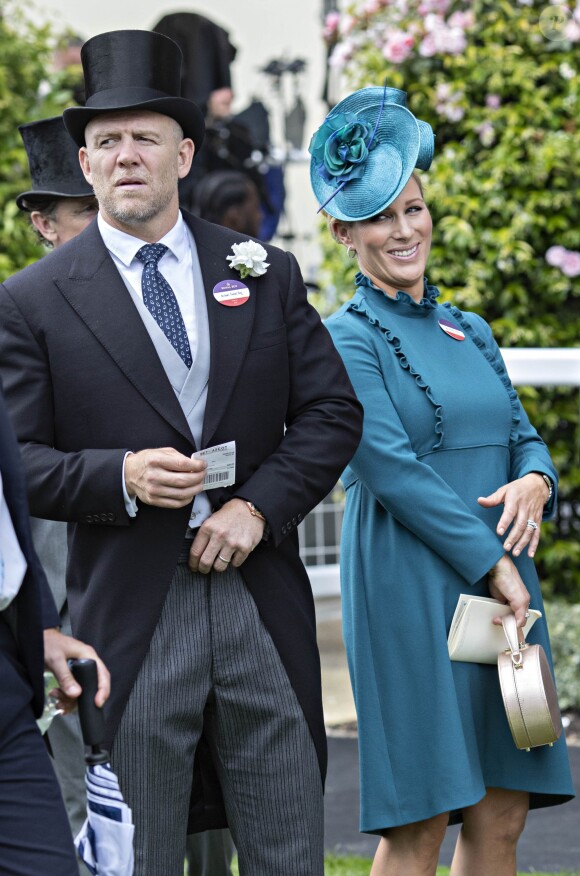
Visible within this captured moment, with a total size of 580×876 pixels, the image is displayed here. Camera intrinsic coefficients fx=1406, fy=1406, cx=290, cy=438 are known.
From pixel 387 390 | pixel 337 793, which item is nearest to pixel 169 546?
pixel 387 390

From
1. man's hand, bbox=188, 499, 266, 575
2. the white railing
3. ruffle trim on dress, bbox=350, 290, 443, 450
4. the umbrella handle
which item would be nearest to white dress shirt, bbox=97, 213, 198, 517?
man's hand, bbox=188, 499, 266, 575

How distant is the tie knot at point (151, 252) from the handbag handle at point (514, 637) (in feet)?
3.92

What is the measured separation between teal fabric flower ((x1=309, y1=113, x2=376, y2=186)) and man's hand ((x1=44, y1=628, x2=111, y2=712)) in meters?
1.49

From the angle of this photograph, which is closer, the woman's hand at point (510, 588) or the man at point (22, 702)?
the man at point (22, 702)

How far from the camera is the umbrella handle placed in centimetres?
269

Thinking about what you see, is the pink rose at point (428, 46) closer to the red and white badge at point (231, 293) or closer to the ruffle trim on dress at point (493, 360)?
the ruffle trim on dress at point (493, 360)

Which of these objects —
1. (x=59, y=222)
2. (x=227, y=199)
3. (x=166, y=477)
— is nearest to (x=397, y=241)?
(x=166, y=477)

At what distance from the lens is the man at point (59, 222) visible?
388cm

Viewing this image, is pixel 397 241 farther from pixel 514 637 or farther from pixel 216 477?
pixel 514 637

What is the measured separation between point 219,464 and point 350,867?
2.12 meters

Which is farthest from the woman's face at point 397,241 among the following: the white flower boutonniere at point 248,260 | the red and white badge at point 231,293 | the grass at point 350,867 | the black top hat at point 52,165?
the grass at point 350,867

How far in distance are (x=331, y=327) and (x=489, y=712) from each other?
1.04 meters

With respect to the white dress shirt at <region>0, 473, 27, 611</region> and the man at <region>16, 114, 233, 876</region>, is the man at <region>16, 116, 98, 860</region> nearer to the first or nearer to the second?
the man at <region>16, 114, 233, 876</region>

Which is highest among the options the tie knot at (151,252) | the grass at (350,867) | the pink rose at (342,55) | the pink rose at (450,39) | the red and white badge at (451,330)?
the pink rose at (450,39)
